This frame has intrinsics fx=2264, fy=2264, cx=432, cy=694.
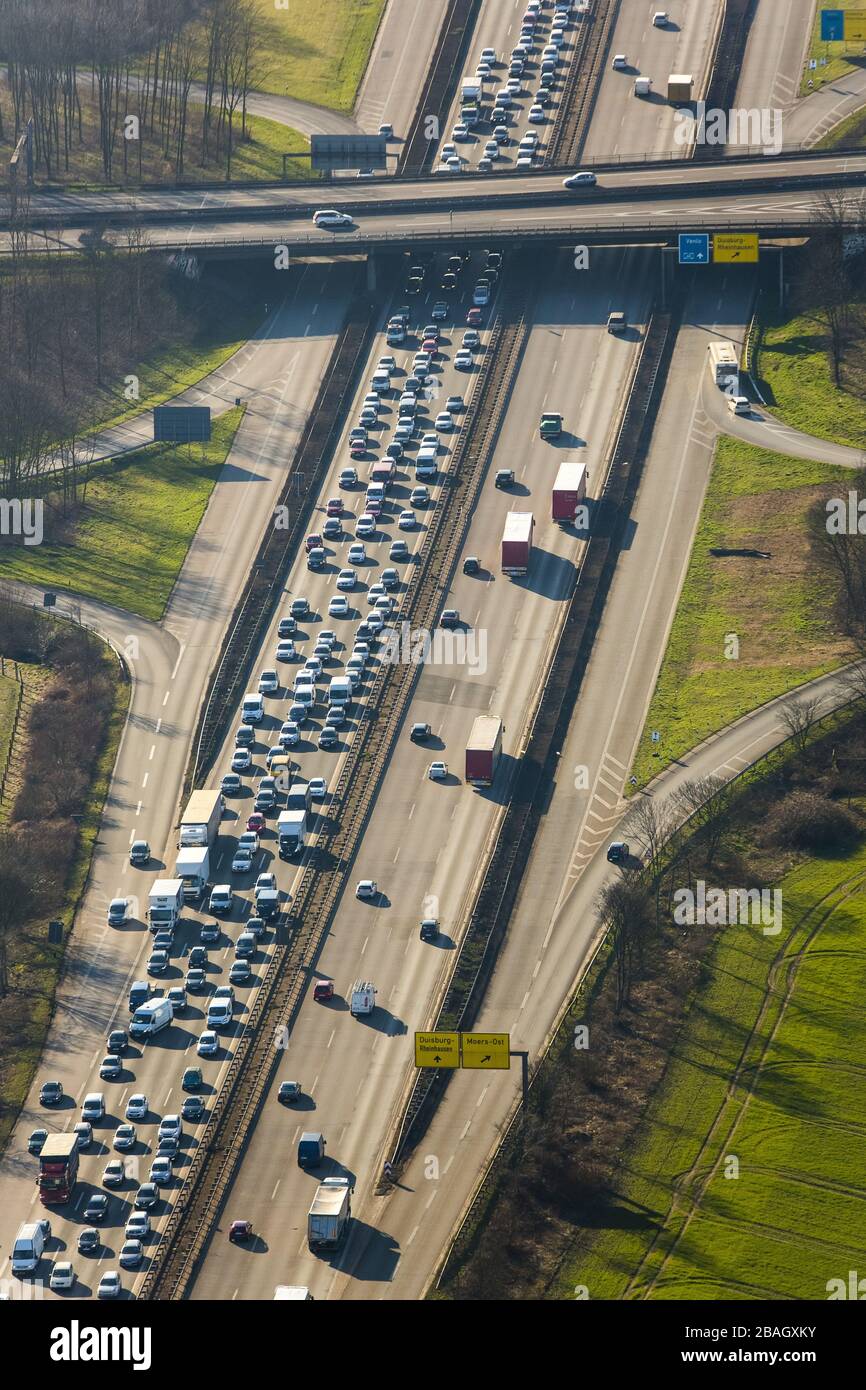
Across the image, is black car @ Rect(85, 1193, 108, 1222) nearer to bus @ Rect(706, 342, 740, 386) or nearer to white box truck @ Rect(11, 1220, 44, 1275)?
white box truck @ Rect(11, 1220, 44, 1275)

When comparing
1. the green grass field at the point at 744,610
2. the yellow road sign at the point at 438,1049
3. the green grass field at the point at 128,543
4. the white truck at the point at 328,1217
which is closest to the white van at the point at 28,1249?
the white truck at the point at 328,1217

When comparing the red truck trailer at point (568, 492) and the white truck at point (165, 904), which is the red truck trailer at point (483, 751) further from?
the red truck trailer at point (568, 492)

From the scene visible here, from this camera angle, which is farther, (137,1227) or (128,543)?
(128,543)

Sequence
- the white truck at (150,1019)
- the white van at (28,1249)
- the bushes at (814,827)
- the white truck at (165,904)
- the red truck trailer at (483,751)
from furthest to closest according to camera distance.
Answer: the red truck trailer at (483,751)
the bushes at (814,827)
the white truck at (165,904)
the white truck at (150,1019)
the white van at (28,1249)

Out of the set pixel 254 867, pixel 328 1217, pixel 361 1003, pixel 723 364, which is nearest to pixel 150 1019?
pixel 361 1003

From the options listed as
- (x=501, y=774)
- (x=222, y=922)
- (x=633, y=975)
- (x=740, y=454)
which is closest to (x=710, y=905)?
(x=633, y=975)

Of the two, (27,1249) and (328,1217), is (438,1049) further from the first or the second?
(27,1249)

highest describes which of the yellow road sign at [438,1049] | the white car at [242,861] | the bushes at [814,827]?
the bushes at [814,827]
